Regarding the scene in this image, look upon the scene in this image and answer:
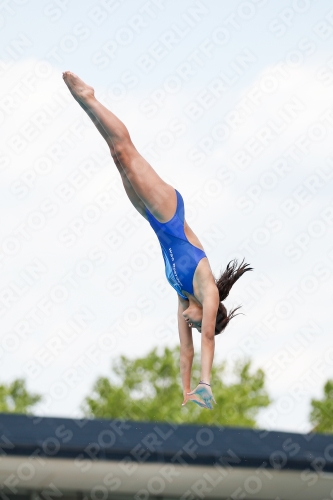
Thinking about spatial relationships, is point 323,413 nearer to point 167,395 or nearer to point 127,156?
point 167,395

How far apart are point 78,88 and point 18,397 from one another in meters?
38.0

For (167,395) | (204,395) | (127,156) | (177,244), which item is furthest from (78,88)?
(167,395)

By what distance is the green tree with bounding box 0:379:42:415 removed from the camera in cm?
4447

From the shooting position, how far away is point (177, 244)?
931 cm

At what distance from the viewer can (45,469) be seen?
633 inches

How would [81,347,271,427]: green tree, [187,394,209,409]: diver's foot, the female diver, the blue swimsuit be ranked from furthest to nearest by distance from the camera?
[81,347,271,427]: green tree → the blue swimsuit → the female diver → [187,394,209,409]: diver's foot

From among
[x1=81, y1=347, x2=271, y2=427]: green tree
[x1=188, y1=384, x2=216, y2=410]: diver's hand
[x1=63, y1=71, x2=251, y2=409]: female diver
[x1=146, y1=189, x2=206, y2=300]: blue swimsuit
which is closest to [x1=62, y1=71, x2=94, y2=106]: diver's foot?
[x1=63, y1=71, x2=251, y2=409]: female diver

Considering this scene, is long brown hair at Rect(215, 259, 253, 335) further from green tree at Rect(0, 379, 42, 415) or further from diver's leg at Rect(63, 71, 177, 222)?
green tree at Rect(0, 379, 42, 415)

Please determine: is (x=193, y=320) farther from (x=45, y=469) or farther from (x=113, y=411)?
(x=113, y=411)

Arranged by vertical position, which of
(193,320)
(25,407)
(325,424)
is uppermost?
(325,424)

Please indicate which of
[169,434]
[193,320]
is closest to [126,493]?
[169,434]

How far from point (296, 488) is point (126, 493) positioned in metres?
3.29

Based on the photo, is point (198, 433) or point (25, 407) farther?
point (25, 407)

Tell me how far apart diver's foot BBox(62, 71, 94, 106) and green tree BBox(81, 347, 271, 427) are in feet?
99.1
